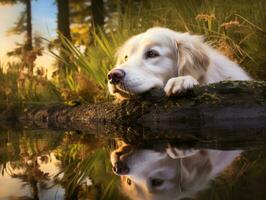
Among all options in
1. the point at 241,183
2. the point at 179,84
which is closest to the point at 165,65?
the point at 179,84

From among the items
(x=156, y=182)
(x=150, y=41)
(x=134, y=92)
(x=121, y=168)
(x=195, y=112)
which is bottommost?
(x=195, y=112)

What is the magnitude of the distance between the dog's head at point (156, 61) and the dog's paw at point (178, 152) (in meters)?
1.43

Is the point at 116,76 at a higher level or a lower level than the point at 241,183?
lower

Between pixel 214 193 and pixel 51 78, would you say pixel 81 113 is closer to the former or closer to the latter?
pixel 51 78

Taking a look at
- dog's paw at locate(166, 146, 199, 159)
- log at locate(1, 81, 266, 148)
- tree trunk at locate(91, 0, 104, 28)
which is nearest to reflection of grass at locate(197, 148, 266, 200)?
dog's paw at locate(166, 146, 199, 159)

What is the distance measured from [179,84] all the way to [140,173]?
7.90ft

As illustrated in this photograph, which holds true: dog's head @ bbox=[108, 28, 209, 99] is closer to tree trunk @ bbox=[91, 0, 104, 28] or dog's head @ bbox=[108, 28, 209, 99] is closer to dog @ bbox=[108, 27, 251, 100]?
dog @ bbox=[108, 27, 251, 100]

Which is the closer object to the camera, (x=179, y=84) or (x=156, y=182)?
(x=156, y=182)

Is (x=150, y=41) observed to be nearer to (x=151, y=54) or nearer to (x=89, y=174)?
(x=151, y=54)

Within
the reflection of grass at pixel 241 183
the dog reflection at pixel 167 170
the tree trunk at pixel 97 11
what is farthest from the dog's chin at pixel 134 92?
the tree trunk at pixel 97 11

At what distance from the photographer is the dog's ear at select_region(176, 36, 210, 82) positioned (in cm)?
435

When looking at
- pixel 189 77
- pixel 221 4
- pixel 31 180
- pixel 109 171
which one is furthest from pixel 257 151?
pixel 221 4

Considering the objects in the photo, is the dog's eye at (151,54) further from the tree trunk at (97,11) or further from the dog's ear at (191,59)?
the tree trunk at (97,11)

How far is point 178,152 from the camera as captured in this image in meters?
2.43
